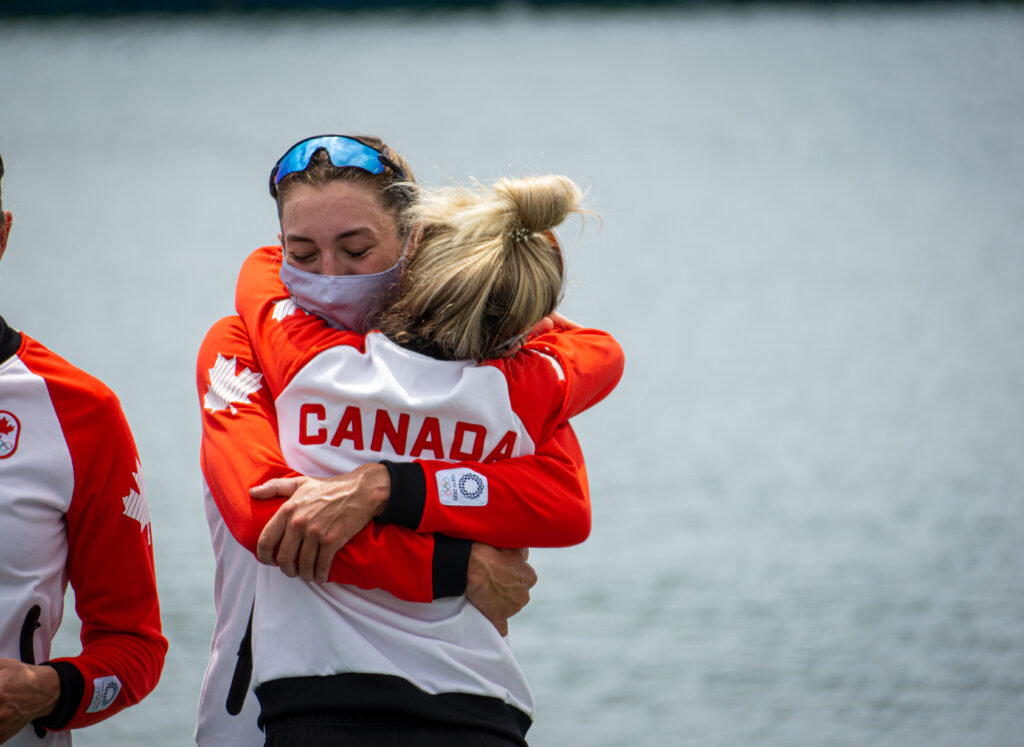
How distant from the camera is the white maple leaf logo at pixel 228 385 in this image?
5.07ft

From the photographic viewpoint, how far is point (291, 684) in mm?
1404

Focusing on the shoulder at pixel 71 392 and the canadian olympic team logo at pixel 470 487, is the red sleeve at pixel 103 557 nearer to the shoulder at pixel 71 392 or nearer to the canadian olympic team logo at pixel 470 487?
the shoulder at pixel 71 392

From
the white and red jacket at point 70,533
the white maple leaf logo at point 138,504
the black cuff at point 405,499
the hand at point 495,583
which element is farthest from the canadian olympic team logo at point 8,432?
the hand at point 495,583

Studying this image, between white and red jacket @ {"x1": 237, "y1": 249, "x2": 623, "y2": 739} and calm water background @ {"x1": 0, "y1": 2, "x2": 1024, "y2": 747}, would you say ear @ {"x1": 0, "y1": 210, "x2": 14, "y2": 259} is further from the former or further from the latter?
calm water background @ {"x1": 0, "y1": 2, "x2": 1024, "y2": 747}

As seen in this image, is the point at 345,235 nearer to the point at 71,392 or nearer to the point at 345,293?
the point at 345,293

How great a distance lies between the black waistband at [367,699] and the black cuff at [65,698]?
254 mm

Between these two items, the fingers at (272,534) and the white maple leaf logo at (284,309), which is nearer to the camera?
the fingers at (272,534)

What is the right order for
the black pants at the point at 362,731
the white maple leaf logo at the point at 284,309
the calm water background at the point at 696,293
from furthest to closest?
the calm water background at the point at 696,293, the white maple leaf logo at the point at 284,309, the black pants at the point at 362,731

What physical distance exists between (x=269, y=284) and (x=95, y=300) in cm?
1047

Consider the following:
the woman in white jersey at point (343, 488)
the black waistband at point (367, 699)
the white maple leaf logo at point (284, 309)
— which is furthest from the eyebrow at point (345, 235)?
the black waistband at point (367, 699)

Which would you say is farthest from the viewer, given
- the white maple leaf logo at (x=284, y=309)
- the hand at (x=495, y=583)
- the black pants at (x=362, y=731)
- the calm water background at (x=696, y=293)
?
the calm water background at (x=696, y=293)

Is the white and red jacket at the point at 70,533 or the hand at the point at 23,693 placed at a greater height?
the white and red jacket at the point at 70,533

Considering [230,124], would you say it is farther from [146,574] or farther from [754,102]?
[146,574]

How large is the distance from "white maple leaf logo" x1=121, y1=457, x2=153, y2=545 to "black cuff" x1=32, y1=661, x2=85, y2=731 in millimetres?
194
